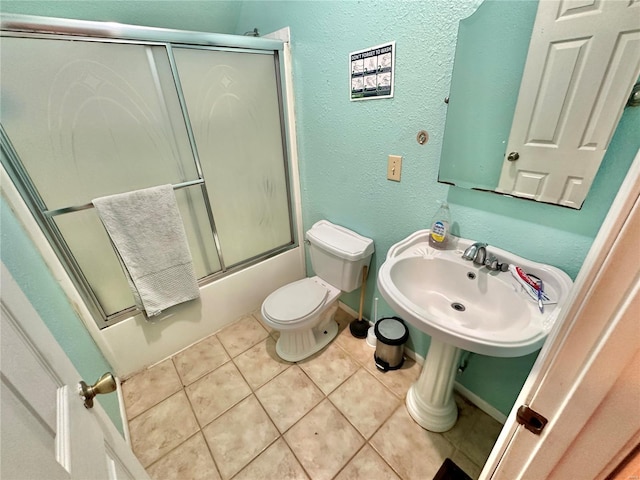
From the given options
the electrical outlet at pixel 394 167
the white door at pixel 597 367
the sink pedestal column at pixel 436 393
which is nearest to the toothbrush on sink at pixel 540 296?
the sink pedestal column at pixel 436 393

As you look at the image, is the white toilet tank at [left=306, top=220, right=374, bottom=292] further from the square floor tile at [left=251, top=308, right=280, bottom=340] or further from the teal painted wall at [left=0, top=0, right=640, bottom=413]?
the square floor tile at [left=251, top=308, right=280, bottom=340]

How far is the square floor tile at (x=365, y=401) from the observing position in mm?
1304

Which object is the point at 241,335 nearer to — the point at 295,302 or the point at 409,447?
the point at 295,302

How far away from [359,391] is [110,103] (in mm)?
1873

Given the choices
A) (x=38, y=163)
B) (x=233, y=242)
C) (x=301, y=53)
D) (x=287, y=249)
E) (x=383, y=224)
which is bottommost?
(x=287, y=249)

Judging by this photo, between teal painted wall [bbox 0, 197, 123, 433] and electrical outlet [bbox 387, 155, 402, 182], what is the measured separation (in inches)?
55.2

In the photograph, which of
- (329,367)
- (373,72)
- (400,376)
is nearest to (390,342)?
(400,376)

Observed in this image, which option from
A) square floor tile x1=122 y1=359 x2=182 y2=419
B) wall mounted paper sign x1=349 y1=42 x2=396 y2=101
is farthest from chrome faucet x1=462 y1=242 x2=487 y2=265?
square floor tile x1=122 y1=359 x2=182 y2=419

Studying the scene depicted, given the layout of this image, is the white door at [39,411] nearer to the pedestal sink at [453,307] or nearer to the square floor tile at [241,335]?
the pedestal sink at [453,307]

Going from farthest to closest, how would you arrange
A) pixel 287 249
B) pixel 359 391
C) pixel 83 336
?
1. pixel 287 249
2. pixel 359 391
3. pixel 83 336

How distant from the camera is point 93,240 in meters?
1.30

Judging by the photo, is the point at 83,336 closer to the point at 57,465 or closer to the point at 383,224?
the point at 57,465

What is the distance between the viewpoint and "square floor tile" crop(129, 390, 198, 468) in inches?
48.6

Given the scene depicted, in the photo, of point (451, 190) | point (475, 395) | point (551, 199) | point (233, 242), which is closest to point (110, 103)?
point (233, 242)
